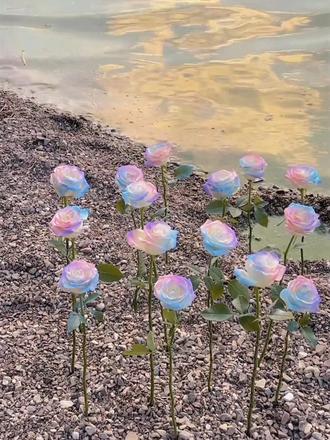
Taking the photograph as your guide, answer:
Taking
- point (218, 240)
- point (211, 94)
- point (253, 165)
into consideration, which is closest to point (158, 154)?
point (253, 165)

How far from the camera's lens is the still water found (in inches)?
160

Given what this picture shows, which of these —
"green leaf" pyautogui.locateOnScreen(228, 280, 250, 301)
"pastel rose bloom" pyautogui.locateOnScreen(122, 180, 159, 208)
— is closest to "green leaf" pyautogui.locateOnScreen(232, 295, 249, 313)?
"green leaf" pyautogui.locateOnScreen(228, 280, 250, 301)

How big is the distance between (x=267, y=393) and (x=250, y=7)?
4.05 m

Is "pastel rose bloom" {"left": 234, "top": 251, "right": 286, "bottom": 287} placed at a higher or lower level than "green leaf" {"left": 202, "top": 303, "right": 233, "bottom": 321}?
higher

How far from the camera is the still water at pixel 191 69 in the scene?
406 centimetres

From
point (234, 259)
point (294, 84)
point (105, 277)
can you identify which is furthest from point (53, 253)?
point (294, 84)

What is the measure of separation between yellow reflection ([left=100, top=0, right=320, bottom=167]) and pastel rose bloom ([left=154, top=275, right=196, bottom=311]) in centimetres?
210

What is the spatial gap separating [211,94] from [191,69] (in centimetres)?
38

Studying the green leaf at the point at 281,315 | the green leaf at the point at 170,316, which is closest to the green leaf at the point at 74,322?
the green leaf at the point at 170,316

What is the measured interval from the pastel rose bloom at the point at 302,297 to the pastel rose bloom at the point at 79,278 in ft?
1.49

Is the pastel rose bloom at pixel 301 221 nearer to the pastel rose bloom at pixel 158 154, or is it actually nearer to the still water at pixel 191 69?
the pastel rose bloom at pixel 158 154

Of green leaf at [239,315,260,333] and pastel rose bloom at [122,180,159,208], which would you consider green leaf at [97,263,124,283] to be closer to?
pastel rose bloom at [122,180,159,208]

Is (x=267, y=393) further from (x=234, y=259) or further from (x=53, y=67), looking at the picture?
(x=53, y=67)

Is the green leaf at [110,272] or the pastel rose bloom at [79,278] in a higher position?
the pastel rose bloom at [79,278]
